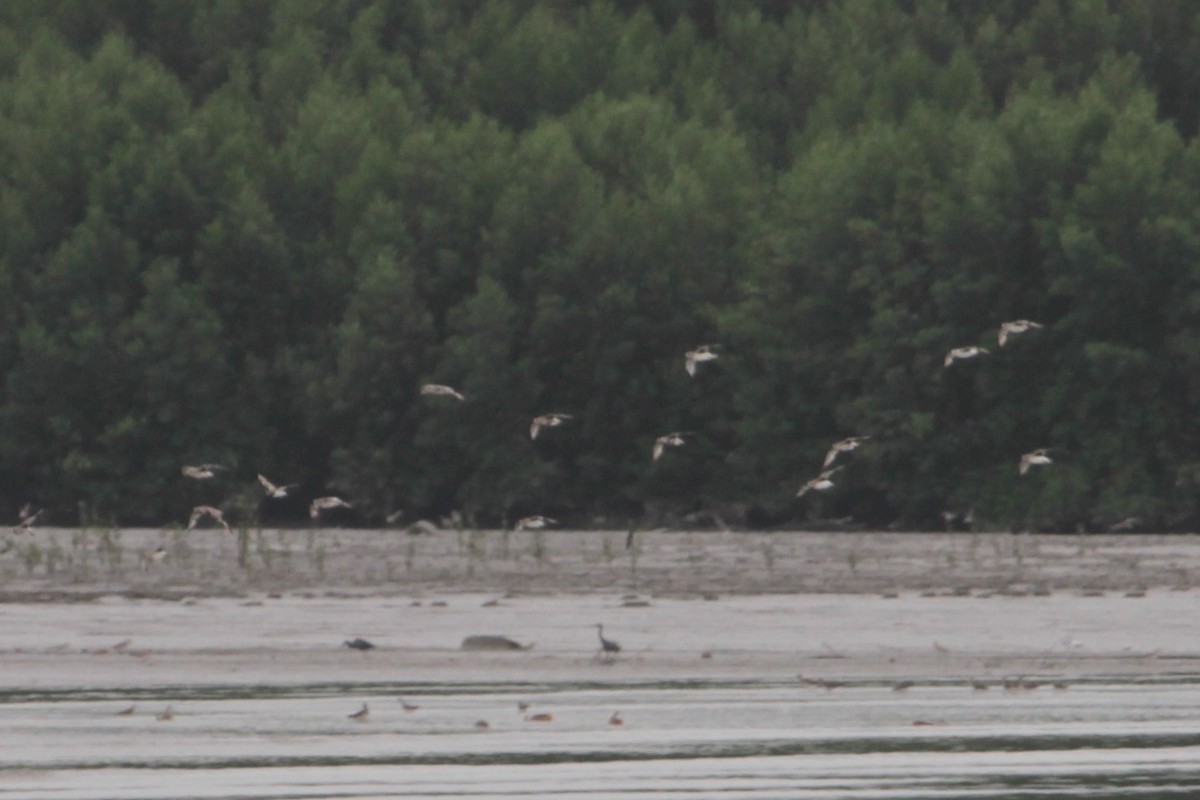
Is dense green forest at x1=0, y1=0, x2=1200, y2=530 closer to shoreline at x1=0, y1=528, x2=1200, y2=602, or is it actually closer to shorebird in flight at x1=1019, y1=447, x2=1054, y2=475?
shorebird in flight at x1=1019, y1=447, x2=1054, y2=475

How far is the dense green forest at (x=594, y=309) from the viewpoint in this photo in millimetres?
49375

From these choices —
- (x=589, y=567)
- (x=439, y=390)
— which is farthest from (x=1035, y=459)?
(x=589, y=567)

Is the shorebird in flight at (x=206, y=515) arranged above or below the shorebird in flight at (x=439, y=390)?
below

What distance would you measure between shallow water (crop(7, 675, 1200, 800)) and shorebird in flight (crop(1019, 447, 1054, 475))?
2624 cm

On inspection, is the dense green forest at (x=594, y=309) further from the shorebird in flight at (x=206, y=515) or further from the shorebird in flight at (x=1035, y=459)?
the shorebird in flight at (x=206, y=515)

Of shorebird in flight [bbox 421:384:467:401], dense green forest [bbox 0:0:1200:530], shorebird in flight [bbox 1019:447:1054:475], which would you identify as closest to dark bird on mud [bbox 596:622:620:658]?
shorebird in flight [bbox 421:384:467:401]

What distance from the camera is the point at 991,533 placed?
4541 centimetres

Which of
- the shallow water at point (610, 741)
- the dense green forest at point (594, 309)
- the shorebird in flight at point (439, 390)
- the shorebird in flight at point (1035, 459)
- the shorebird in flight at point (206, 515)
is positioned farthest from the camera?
the dense green forest at point (594, 309)

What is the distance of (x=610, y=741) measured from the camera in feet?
46.3

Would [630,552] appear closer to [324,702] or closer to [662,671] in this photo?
[662,671]

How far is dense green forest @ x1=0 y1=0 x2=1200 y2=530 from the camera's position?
49.4 m

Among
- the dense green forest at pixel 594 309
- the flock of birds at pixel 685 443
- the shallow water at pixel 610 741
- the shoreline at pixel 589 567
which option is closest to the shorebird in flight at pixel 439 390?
the flock of birds at pixel 685 443

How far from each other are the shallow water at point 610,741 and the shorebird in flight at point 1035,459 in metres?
26.2

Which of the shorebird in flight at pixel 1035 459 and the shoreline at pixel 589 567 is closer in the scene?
the shoreline at pixel 589 567
